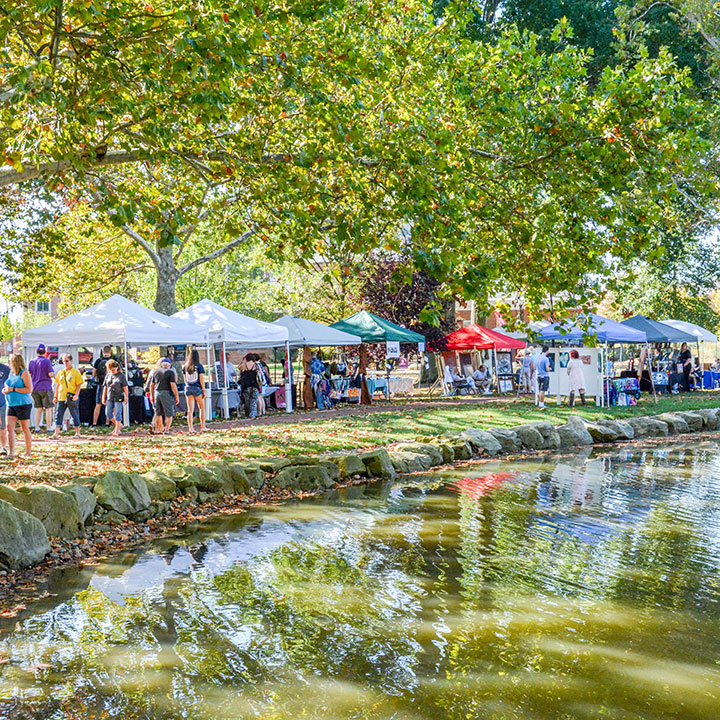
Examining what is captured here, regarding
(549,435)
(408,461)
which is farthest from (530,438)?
(408,461)

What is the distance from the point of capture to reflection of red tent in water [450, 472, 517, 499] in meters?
11.6

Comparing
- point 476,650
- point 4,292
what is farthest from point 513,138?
point 4,292

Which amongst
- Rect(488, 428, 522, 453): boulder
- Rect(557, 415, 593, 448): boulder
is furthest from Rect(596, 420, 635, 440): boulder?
Rect(488, 428, 522, 453): boulder

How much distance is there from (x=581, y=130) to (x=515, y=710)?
7.51m

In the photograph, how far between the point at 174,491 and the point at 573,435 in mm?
10513

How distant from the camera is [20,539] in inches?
297

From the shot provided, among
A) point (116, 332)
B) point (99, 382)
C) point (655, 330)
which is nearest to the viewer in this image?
point (116, 332)

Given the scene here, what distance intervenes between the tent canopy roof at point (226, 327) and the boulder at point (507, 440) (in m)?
7.45

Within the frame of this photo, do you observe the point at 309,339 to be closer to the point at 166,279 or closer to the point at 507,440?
the point at 166,279

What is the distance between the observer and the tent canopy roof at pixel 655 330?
1015 inches

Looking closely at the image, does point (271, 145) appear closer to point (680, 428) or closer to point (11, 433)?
point (11, 433)

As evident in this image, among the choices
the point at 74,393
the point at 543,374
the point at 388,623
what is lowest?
the point at 388,623

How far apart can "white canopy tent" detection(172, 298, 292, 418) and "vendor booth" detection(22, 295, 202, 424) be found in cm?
79

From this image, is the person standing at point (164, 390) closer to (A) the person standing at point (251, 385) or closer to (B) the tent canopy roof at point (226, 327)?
(B) the tent canopy roof at point (226, 327)
